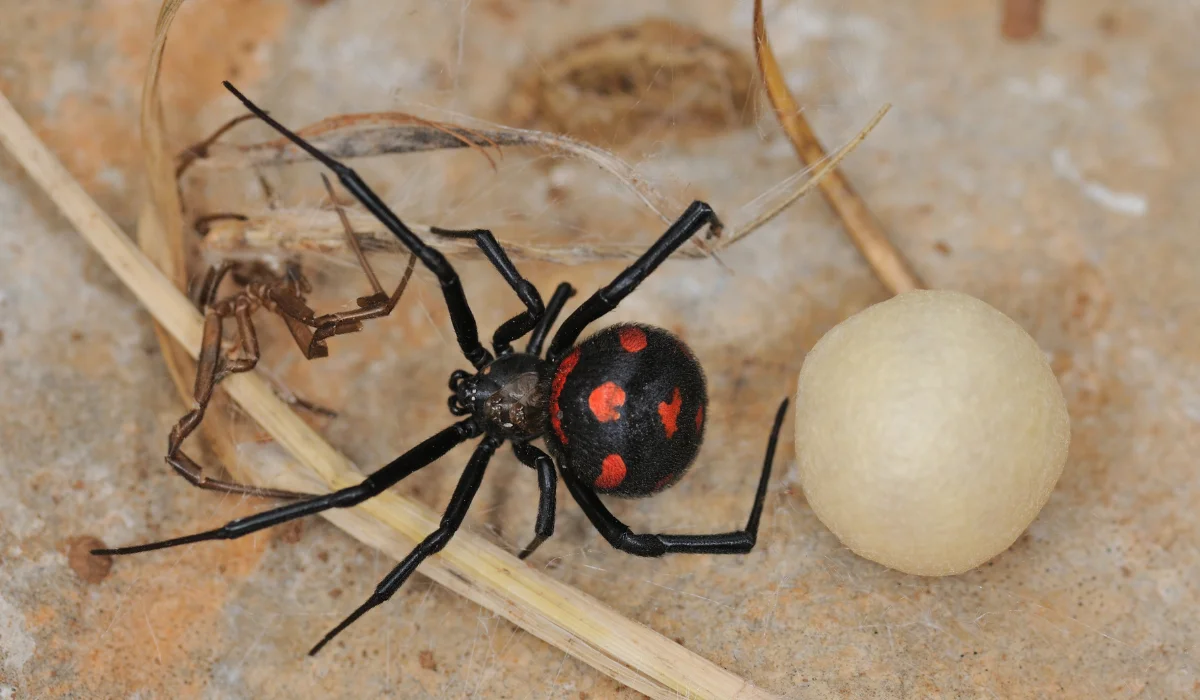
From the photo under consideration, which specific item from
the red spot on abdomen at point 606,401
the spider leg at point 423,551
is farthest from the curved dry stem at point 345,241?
the spider leg at point 423,551

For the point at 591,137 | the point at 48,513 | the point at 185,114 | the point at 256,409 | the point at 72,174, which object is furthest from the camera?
the point at 591,137

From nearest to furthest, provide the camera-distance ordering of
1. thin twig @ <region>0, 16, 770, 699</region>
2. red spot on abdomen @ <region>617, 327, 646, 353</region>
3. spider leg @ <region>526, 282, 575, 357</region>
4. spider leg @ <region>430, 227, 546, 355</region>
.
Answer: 1. thin twig @ <region>0, 16, 770, 699</region>
2. red spot on abdomen @ <region>617, 327, 646, 353</region>
3. spider leg @ <region>430, 227, 546, 355</region>
4. spider leg @ <region>526, 282, 575, 357</region>

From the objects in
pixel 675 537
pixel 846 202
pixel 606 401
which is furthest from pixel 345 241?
pixel 846 202

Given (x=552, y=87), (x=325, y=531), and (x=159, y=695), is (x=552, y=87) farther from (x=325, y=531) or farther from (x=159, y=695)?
(x=159, y=695)

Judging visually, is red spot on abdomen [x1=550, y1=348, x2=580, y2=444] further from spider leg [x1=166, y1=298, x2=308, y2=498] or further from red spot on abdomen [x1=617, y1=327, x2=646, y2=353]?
spider leg [x1=166, y1=298, x2=308, y2=498]

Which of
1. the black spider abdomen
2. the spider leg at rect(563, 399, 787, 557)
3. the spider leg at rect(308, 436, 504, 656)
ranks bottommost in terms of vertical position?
the spider leg at rect(563, 399, 787, 557)

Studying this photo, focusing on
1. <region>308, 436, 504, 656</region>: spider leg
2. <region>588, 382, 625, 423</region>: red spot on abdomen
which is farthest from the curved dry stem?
<region>308, 436, 504, 656</region>: spider leg

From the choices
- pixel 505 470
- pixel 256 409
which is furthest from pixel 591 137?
pixel 256 409
